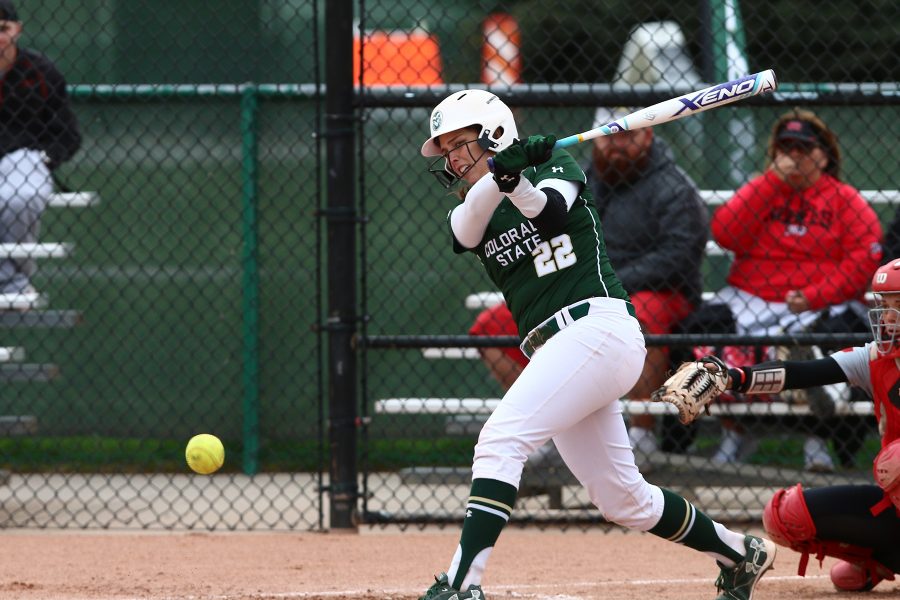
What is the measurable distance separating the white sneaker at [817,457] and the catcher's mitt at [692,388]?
259 cm

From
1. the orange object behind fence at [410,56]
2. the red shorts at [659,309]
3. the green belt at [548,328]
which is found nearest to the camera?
the green belt at [548,328]

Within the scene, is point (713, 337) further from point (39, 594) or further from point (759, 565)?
point (39, 594)

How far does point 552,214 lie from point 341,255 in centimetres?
224

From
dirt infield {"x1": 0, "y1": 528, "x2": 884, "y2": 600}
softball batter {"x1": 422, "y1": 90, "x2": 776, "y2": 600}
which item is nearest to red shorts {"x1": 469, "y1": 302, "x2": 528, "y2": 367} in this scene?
dirt infield {"x1": 0, "y1": 528, "x2": 884, "y2": 600}

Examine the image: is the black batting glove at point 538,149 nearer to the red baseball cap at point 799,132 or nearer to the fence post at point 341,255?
the fence post at point 341,255

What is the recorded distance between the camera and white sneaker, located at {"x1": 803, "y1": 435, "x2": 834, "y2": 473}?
21.1 ft

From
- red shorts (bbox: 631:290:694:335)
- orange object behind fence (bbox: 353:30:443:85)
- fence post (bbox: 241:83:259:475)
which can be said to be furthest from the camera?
orange object behind fence (bbox: 353:30:443:85)

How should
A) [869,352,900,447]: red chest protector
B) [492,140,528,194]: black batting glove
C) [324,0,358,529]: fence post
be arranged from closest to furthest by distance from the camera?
[492,140,528,194]: black batting glove
[869,352,900,447]: red chest protector
[324,0,358,529]: fence post

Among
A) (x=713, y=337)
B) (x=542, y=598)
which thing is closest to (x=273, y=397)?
(x=713, y=337)

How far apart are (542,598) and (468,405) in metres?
1.76

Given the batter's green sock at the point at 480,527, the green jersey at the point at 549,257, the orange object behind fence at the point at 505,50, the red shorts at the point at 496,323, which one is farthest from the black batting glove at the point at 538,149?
the orange object behind fence at the point at 505,50

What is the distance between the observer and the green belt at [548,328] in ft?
13.0

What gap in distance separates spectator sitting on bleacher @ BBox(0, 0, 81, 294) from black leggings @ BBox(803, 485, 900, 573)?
405 cm

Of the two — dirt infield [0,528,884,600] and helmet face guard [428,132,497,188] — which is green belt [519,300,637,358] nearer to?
helmet face guard [428,132,497,188]
